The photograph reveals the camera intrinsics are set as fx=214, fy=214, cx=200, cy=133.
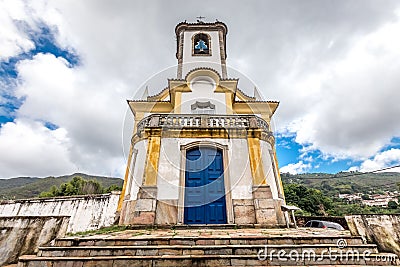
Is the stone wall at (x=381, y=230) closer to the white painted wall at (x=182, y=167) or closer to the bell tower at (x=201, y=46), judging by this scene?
the white painted wall at (x=182, y=167)

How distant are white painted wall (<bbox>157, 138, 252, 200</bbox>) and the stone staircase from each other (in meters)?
3.68

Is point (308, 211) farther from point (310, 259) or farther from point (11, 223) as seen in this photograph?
point (11, 223)

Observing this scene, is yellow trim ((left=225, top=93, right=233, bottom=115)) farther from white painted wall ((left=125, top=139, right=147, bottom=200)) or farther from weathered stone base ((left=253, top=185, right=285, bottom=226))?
weathered stone base ((left=253, top=185, right=285, bottom=226))

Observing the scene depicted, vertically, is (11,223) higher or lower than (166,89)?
lower

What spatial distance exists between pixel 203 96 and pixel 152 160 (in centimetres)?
600

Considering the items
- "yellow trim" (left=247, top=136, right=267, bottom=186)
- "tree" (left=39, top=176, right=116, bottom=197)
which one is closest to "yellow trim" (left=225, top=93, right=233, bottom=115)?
"yellow trim" (left=247, top=136, right=267, bottom=186)

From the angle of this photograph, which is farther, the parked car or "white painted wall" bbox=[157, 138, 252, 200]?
the parked car

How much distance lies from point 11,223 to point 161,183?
15.0ft

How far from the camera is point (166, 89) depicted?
15.4m

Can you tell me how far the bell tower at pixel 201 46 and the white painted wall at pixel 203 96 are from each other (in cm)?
236

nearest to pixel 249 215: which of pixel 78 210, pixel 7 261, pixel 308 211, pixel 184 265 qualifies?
pixel 184 265

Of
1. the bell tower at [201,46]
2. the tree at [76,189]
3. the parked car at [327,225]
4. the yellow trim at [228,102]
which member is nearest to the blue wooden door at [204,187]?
the yellow trim at [228,102]
